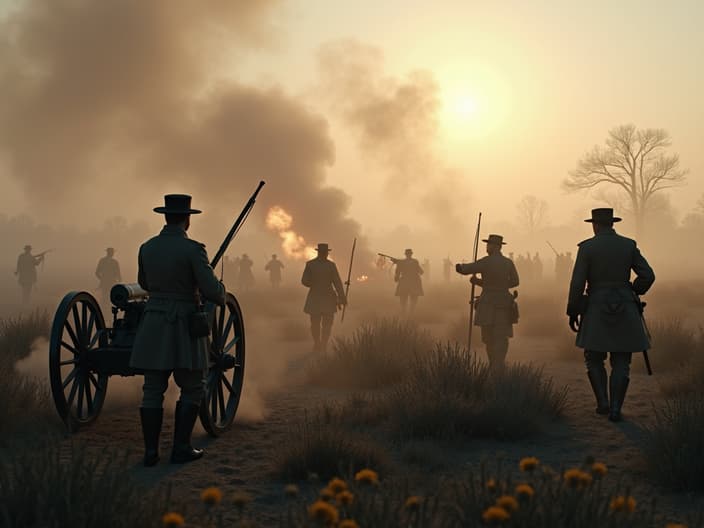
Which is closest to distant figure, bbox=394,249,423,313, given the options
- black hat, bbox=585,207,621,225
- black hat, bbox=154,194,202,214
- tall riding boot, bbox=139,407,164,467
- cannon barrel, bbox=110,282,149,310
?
black hat, bbox=585,207,621,225

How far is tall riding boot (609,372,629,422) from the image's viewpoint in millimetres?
6520

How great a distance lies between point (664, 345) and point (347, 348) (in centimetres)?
424

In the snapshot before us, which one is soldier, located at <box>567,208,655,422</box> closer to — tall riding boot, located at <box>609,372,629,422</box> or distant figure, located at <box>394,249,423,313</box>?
tall riding boot, located at <box>609,372,629,422</box>

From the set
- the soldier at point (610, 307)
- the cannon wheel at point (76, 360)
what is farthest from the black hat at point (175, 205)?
the soldier at point (610, 307)

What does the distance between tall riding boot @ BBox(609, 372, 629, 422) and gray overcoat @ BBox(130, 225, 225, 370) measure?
11.8 feet

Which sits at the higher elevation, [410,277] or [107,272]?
[410,277]

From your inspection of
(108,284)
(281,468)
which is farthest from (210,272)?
(108,284)

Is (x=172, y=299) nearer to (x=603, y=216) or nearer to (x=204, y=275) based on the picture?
(x=204, y=275)

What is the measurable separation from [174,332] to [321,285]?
678 centimetres

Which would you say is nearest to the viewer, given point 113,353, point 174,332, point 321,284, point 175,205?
point 174,332

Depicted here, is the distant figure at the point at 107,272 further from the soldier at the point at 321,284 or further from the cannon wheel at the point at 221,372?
the cannon wheel at the point at 221,372

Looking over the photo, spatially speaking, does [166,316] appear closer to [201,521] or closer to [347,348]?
[201,521]

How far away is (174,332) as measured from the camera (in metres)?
5.09

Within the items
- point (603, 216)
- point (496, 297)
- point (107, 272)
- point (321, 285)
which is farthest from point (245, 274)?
point (603, 216)
